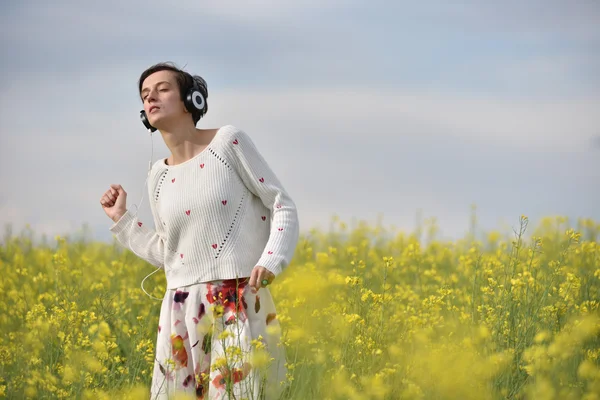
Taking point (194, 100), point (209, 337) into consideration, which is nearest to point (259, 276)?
point (209, 337)

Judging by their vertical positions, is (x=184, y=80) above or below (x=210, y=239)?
above

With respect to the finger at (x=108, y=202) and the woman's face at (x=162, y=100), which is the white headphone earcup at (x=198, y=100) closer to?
the woman's face at (x=162, y=100)

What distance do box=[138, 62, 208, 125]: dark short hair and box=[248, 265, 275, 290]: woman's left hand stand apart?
30.9 inches

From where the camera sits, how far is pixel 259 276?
2.90 metres

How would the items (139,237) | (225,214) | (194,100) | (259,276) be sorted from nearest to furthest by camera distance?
(259,276), (225,214), (194,100), (139,237)

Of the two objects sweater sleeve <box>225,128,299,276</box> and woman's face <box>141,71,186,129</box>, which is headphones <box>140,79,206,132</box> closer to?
woman's face <box>141,71,186,129</box>

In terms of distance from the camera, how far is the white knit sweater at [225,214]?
10.1 feet

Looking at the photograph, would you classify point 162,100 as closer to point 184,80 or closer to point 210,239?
point 184,80

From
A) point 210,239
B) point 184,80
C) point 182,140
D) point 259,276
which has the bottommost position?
point 259,276

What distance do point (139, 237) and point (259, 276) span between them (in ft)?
2.62

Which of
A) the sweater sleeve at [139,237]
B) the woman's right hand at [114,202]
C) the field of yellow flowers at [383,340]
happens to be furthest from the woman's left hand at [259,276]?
the woman's right hand at [114,202]

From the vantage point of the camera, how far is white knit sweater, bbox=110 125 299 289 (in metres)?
3.07

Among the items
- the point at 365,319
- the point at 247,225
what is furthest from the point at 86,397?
the point at 365,319

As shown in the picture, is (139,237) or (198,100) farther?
(139,237)
